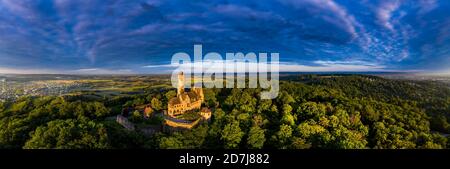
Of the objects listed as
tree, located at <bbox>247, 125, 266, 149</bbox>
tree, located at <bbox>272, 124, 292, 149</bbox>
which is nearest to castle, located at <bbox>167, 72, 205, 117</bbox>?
tree, located at <bbox>247, 125, 266, 149</bbox>

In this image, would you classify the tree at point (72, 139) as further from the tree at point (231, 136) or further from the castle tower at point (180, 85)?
the castle tower at point (180, 85)

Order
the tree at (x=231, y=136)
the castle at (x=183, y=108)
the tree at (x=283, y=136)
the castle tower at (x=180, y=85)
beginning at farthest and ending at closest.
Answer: the castle tower at (x=180, y=85) < the castle at (x=183, y=108) < the tree at (x=283, y=136) < the tree at (x=231, y=136)

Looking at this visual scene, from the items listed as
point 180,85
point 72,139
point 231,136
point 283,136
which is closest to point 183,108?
point 180,85

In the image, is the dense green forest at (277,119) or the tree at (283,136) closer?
the dense green forest at (277,119)

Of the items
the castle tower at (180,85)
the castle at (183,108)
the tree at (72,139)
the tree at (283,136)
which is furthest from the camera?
the castle tower at (180,85)

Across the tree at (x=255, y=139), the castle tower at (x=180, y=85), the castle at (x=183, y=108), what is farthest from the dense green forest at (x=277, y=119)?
the castle tower at (x=180, y=85)

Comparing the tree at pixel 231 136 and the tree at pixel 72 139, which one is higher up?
the tree at pixel 72 139

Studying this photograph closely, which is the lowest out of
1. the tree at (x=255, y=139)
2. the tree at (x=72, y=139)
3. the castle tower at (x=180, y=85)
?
the tree at (x=255, y=139)
